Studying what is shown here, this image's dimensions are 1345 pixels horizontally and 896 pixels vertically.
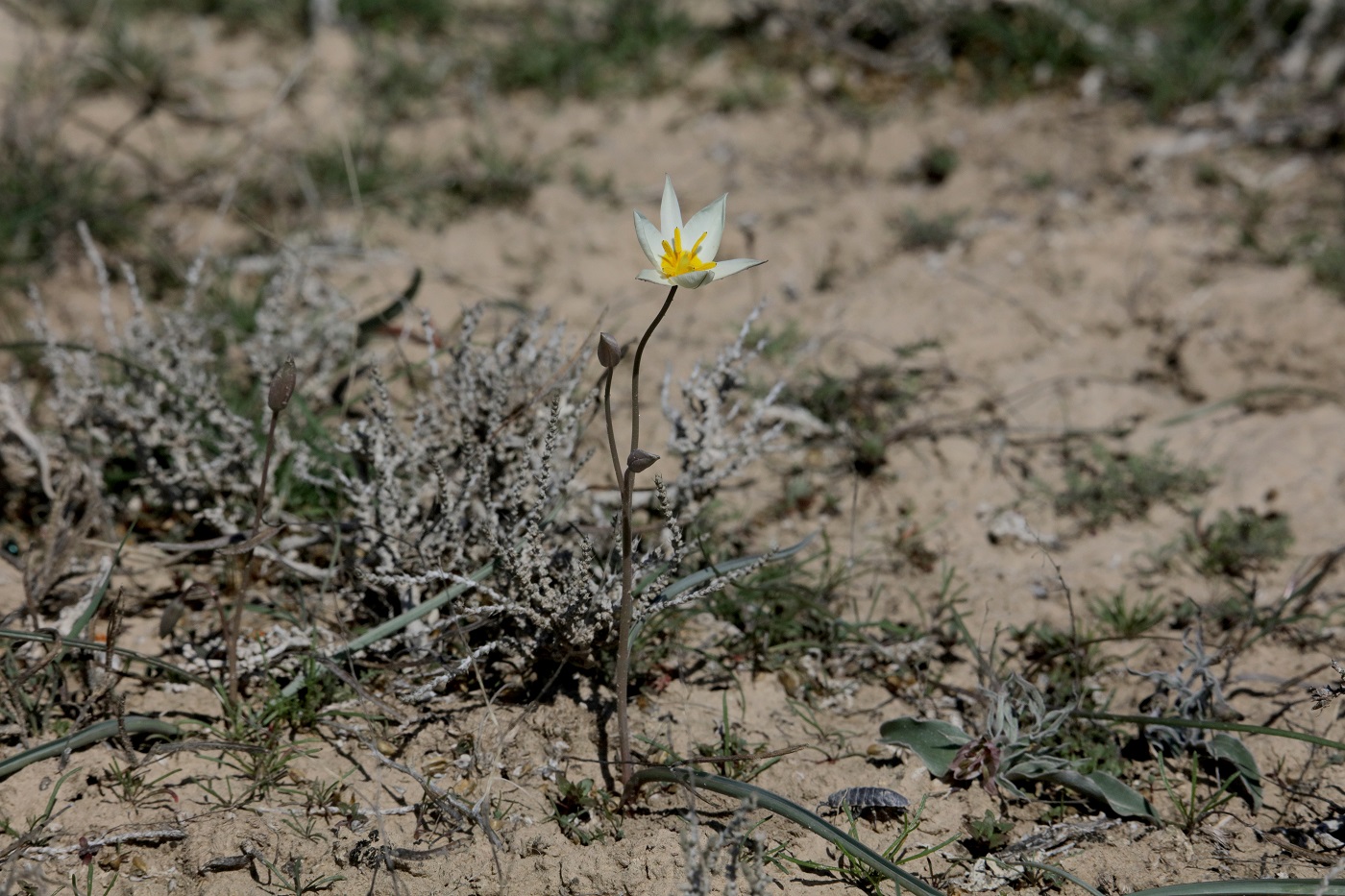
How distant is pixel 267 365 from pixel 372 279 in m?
A: 1.00

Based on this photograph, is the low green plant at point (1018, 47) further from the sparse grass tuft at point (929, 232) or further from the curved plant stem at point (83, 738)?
the curved plant stem at point (83, 738)

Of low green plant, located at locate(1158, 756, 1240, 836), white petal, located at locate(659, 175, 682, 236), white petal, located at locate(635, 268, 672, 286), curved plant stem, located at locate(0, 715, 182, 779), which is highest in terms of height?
white petal, located at locate(659, 175, 682, 236)

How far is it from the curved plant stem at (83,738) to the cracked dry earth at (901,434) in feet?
0.26

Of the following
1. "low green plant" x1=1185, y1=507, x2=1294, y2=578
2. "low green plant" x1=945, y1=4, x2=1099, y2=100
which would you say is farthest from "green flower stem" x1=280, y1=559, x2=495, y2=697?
"low green plant" x1=945, y1=4, x2=1099, y2=100

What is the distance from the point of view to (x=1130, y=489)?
115 inches

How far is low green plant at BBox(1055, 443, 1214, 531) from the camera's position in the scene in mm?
2857

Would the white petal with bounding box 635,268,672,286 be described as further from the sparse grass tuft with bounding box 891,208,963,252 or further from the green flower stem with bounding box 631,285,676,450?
the sparse grass tuft with bounding box 891,208,963,252

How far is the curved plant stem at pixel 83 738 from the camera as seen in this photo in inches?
77.0

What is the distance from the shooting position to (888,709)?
7.79 feet

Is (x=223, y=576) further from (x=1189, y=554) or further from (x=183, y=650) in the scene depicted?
(x=1189, y=554)

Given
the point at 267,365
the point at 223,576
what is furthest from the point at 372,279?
the point at 223,576

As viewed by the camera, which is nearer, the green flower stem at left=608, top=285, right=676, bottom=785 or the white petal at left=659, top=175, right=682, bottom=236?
the green flower stem at left=608, top=285, right=676, bottom=785

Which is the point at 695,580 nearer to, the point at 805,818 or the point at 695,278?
the point at 805,818

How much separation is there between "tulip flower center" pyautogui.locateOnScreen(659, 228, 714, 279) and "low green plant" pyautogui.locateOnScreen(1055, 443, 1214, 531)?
4.94 ft
